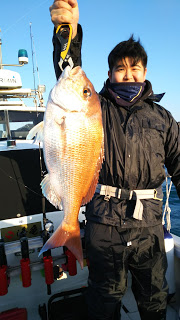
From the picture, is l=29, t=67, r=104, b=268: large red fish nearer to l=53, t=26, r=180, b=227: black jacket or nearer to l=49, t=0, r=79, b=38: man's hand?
l=53, t=26, r=180, b=227: black jacket

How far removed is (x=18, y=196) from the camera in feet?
9.95

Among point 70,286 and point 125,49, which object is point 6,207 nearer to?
point 70,286

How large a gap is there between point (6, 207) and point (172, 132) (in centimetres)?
216

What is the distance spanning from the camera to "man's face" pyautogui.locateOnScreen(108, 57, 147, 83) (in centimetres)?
216

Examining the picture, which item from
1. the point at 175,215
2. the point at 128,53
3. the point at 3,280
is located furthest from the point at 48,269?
the point at 175,215

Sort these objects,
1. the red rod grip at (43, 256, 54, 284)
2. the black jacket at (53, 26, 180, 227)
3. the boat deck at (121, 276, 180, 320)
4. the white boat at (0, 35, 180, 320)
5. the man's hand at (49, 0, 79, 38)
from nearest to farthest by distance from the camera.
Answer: the man's hand at (49, 0, 79, 38)
the black jacket at (53, 26, 180, 227)
the red rod grip at (43, 256, 54, 284)
the white boat at (0, 35, 180, 320)
the boat deck at (121, 276, 180, 320)

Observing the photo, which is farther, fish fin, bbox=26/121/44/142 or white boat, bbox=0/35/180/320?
white boat, bbox=0/35/180/320

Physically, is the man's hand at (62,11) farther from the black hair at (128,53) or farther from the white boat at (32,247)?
the white boat at (32,247)

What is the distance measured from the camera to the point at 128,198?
197 centimetres

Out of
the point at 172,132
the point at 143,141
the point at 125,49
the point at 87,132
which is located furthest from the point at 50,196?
the point at 125,49

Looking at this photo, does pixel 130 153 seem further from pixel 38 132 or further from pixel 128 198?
pixel 38 132

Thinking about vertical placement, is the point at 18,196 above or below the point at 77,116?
below

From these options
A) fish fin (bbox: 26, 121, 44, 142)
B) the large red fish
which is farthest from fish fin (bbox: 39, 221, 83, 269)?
fish fin (bbox: 26, 121, 44, 142)

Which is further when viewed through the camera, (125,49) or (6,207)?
(6,207)
